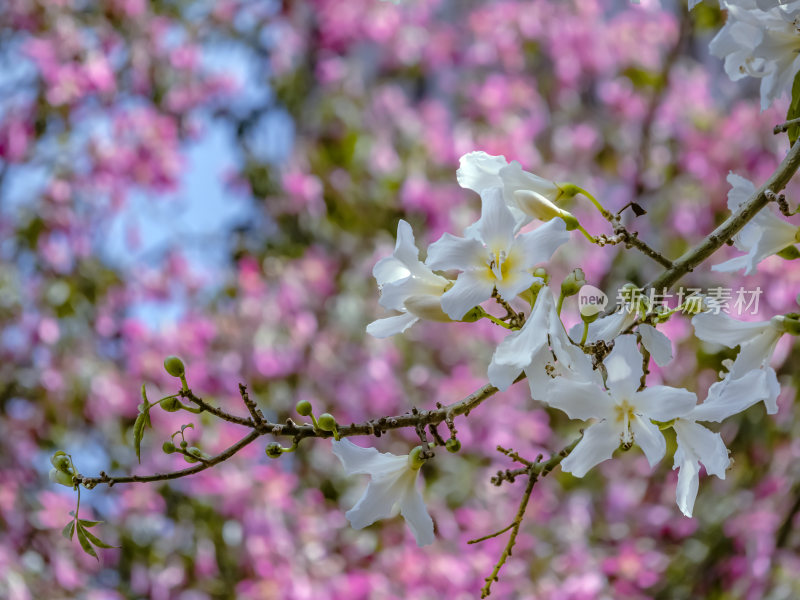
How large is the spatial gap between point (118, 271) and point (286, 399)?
0.60 meters

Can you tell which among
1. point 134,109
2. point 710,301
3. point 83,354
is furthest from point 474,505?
point 710,301

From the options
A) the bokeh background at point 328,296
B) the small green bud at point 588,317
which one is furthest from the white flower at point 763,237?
the bokeh background at point 328,296

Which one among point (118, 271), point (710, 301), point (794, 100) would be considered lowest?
point (118, 271)

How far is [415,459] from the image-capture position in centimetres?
58

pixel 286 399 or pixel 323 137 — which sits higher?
pixel 323 137

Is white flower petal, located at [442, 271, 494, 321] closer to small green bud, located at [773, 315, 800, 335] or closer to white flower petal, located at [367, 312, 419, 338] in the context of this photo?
white flower petal, located at [367, 312, 419, 338]

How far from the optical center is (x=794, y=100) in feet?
2.14

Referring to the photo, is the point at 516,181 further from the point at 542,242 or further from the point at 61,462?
the point at 61,462

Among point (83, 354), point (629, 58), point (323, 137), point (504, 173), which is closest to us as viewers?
point (504, 173)

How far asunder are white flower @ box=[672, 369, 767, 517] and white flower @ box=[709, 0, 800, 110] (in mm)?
227

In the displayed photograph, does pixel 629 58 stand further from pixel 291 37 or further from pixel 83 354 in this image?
pixel 83 354

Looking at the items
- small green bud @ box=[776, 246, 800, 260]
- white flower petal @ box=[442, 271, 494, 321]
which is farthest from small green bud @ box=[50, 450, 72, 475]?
small green bud @ box=[776, 246, 800, 260]

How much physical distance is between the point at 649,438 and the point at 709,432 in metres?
0.04

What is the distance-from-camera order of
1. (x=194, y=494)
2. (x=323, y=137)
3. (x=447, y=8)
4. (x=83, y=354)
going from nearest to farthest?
1. (x=194, y=494)
2. (x=83, y=354)
3. (x=323, y=137)
4. (x=447, y=8)
